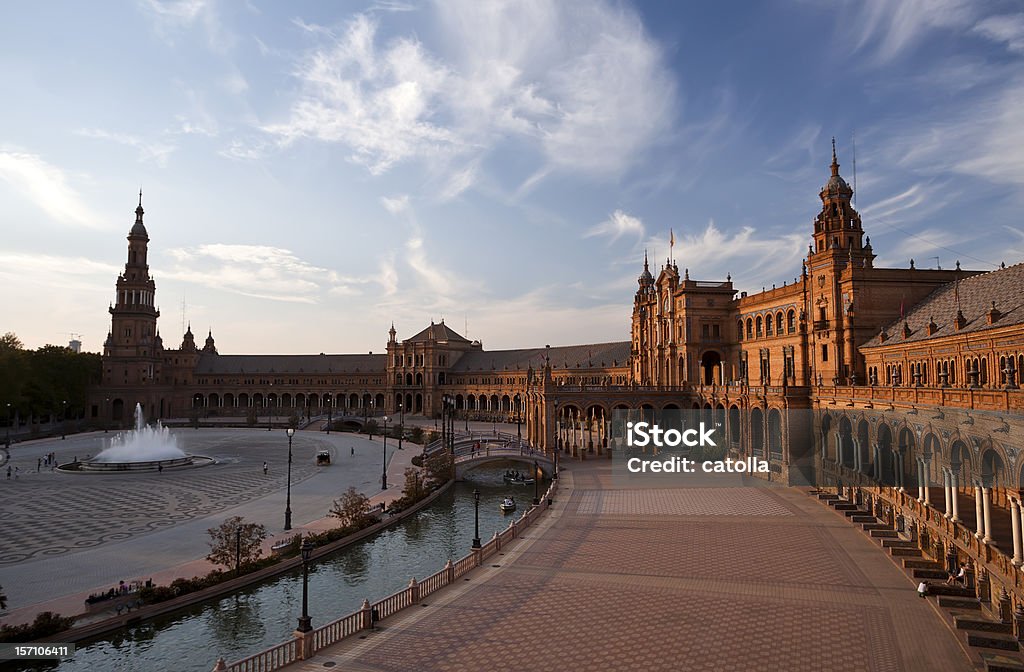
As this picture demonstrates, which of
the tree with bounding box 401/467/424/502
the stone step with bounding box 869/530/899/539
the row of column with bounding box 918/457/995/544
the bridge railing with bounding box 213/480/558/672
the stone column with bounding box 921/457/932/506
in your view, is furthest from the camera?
the tree with bounding box 401/467/424/502

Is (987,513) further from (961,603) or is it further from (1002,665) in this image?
(1002,665)

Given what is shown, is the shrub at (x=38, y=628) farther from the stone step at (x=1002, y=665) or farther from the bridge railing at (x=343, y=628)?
the stone step at (x=1002, y=665)

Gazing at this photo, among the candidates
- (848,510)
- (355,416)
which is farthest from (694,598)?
(355,416)

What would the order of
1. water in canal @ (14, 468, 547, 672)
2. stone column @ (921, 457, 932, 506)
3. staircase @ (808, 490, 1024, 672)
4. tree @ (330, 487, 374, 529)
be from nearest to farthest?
staircase @ (808, 490, 1024, 672) < water in canal @ (14, 468, 547, 672) < stone column @ (921, 457, 932, 506) < tree @ (330, 487, 374, 529)

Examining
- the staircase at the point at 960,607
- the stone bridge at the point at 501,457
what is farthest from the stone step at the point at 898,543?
A: the stone bridge at the point at 501,457

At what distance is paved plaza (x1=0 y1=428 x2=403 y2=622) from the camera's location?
1168 inches

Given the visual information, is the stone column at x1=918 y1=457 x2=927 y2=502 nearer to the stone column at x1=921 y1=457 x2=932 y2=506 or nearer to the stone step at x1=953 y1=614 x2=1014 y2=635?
the stone column at x1=921 y1=457 x2=932 y2=506

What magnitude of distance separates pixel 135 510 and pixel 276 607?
2294 cm

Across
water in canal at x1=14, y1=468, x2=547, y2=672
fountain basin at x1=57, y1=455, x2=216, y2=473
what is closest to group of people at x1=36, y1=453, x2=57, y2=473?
fountain basin at x1=57, y1=455, x2=216, y2=473

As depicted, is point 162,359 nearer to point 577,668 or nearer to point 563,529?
point 563,529

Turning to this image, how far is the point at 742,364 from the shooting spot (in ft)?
233

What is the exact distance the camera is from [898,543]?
1265 inches

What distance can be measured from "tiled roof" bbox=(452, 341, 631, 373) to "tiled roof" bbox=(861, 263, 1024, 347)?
59.5m

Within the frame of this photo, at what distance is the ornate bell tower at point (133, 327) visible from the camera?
11331cm
